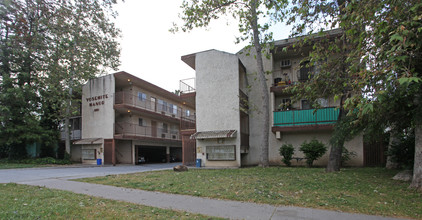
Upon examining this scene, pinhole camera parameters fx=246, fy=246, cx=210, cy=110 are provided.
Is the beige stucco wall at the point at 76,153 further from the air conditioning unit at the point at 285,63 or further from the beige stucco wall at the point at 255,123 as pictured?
the air conditioning unit at the point at 285,63

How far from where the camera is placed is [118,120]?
24.2m

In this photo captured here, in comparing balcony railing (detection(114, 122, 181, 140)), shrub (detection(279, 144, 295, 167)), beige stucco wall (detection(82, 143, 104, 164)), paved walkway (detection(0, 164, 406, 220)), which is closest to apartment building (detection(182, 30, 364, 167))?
shrub (detection(279, 144, 295, 167))

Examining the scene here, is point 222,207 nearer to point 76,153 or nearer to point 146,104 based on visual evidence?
point 146,104

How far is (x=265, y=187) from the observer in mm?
7254

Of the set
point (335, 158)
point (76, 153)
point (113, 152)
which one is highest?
point (335, 158)

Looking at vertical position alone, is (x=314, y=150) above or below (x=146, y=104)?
below

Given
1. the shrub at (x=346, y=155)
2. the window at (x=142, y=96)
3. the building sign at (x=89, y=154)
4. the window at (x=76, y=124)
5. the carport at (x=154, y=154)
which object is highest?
the window at (x=142, y=96)

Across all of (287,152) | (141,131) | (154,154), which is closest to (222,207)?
(287,152)

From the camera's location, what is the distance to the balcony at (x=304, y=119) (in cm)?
1468

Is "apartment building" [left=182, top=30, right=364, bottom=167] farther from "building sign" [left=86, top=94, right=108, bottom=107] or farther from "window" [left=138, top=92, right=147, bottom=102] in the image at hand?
"building sign" [left=86, top=94, right=108, bottom=107]

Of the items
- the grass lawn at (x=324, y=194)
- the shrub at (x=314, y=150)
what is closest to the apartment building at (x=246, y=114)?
the shrub at (x=314, y=150)

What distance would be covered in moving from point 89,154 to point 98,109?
419 centimetres

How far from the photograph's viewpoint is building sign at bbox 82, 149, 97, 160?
22.4 meters

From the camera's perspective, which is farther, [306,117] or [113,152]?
[113,152]
